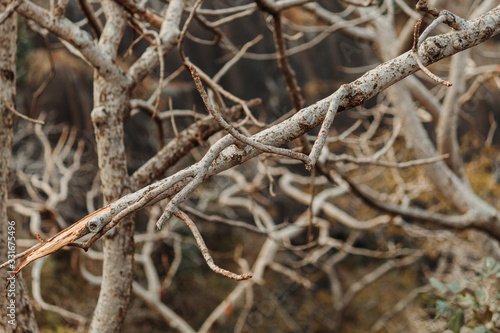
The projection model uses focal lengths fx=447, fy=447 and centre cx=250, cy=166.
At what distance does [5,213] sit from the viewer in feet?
3.54

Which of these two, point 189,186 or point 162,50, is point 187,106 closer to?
point 162,50

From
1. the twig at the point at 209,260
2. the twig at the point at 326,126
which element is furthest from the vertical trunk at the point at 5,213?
the twig at the point at 326,126

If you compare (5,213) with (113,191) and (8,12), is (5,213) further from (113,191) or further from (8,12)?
(8,12)

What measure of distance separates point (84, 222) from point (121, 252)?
462 mm

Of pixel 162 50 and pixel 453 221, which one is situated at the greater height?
pixel 162 50

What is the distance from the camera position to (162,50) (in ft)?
4.12

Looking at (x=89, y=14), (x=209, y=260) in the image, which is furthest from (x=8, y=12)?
(x=209, y=260)

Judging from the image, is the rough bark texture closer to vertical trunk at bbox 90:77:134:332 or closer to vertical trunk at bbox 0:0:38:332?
vertical trunk at bbox 90:77:134:332

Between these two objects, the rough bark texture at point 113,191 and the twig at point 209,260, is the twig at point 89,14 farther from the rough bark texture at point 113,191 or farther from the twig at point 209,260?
the twig at point 209,260

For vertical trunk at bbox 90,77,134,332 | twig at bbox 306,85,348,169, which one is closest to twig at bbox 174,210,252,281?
twig at bbox 306,85,348,169

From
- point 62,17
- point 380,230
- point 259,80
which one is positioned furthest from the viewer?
point 259,80

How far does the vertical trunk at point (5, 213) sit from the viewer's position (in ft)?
3.25

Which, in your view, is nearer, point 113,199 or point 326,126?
point 326,126

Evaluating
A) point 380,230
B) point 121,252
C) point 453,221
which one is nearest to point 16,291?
point 121,252
